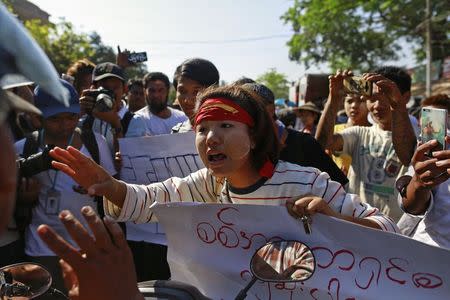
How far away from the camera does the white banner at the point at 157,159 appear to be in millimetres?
2736

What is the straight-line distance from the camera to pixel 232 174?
193 cm

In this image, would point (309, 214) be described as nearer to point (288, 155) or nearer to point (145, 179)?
point (288, 155)

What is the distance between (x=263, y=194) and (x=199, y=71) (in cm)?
136

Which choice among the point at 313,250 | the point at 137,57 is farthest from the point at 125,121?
the point at 313,250

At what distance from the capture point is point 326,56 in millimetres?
28000

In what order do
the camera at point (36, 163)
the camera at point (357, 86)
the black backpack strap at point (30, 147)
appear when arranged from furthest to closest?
the camera at point (357, 86), the black backpack strap at point (30, 147), the camera at point (36, 163)

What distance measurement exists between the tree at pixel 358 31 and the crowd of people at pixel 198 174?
17211mm

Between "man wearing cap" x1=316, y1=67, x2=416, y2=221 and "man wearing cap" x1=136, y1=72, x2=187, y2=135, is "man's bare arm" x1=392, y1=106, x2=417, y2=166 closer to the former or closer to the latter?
"man wearing cap" x1=316, y1=67, x2=416, y2=221

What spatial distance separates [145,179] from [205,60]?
35.4 inches

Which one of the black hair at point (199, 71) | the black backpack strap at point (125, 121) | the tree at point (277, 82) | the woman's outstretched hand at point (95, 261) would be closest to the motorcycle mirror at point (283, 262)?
the woman's outstretched hand at point (95, 261)

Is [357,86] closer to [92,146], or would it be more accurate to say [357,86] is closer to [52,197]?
[92,146]

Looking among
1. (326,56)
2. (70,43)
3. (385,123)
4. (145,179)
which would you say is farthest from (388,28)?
(145,179)

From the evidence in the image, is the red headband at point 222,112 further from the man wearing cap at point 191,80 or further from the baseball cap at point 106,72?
the baseball cap at point 106,72

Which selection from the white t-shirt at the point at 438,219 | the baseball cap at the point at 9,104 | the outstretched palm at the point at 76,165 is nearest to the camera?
the baseball cap at the point at 9,104
